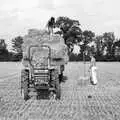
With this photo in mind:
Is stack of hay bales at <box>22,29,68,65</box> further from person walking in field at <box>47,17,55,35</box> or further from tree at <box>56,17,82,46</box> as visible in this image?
tree at <box>56,17,82,46</box>

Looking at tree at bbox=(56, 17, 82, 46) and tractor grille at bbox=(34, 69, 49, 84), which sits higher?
tree at bbox=(56, 17, 82, 46)

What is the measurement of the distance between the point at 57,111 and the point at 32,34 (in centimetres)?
889

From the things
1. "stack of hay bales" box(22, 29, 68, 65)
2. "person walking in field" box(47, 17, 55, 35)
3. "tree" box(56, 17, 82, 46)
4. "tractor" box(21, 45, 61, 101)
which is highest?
"tree" box(56, 17, 82, 46)

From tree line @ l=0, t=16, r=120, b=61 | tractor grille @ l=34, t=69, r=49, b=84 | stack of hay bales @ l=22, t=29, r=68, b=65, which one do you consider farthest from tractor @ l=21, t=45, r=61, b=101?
tree line @ l=0, t=16, r=120, b=61

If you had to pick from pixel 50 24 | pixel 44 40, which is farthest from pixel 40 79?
pixel 50 24

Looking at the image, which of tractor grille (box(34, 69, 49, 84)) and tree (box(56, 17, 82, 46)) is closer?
tractor grille (box(34, 69, 49, 84))

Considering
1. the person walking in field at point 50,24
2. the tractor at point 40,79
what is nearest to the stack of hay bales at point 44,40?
the person walking in field at point 50,24

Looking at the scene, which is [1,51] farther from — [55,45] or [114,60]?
[55,45]

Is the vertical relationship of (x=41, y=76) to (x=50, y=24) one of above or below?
below

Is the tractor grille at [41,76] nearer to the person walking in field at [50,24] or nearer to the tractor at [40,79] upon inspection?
the tractor at [40,79]

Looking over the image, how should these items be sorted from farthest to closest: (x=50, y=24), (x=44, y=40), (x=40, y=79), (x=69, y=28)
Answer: (x=69, y=28), (x=50, y=24), (x=44, y=40), (x=40, y=79)

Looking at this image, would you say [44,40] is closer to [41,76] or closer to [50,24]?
[50,24]

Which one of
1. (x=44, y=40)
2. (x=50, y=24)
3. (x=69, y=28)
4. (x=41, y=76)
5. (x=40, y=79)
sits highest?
(x=69, y=28)

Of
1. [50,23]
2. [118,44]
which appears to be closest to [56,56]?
Result: [50,23]
